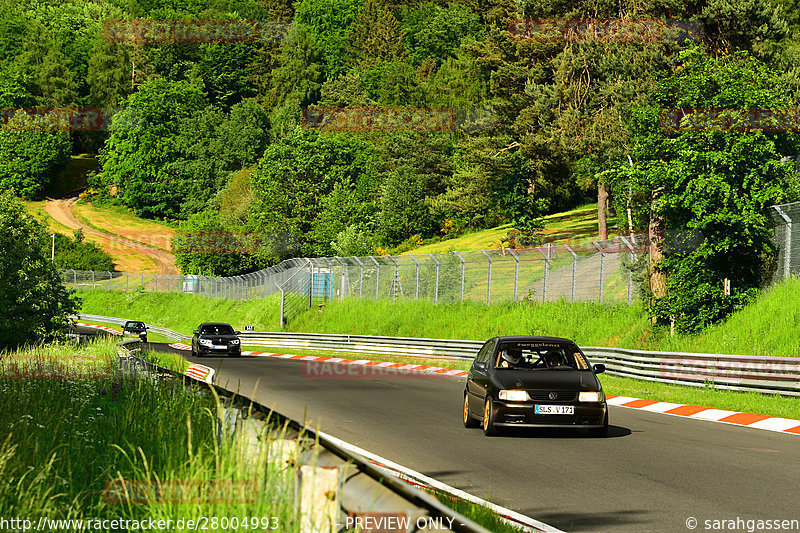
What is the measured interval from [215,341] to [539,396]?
3029 cm

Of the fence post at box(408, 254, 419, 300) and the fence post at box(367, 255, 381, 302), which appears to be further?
the fence post at box(367, 255, 381, 302)

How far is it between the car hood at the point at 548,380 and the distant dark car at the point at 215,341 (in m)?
29.5

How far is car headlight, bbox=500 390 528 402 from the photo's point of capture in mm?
13898

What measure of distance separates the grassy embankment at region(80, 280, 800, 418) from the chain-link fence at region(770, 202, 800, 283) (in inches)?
21.6

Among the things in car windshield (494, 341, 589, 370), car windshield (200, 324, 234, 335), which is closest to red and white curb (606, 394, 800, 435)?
car windshield (494, 341, 589, 370)

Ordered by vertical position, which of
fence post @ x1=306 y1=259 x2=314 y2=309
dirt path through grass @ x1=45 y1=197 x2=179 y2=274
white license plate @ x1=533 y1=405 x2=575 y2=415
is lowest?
white license plate @ x1=533 y1=405 x2=575 y2=415

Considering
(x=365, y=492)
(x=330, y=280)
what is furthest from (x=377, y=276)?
(x=365, y=492)

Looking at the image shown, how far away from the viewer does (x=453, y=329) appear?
41250mm

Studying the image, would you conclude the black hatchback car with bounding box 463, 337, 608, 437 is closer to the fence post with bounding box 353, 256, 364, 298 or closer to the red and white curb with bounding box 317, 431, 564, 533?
the red and white curb with bounding box 317, 431, 564, 533

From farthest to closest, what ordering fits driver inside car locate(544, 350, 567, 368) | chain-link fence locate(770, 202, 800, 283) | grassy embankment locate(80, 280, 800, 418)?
chain-link fence locate(770, 202, 800, 283) → grassy embankment locate(80, 280, 800, 418) → driver inside car locate(544, 350, 567, 368)

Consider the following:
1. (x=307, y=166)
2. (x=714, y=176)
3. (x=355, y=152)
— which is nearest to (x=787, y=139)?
(x=714, y=176)

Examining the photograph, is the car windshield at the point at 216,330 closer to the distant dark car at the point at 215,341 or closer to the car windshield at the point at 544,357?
the distant dark car at the point at 215,341

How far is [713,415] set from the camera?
18125mm

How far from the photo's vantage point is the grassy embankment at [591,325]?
22016 mm
